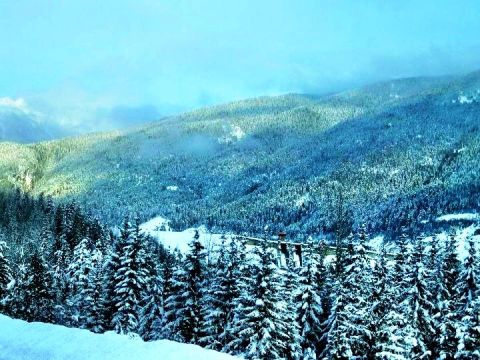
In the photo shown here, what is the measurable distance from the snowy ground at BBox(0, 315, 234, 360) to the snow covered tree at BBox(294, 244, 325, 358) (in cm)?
1943

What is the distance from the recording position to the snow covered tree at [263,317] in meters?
32.0

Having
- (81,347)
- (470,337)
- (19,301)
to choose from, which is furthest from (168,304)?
(19,301)

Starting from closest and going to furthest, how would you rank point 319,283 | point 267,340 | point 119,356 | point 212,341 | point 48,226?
point 119,356
point 267,340
point 212,341
point 319,283
point 48,226

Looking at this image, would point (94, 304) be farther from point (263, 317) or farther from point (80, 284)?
point (263, 317)

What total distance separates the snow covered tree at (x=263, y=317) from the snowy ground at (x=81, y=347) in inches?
578

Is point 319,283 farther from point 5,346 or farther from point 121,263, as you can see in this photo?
point 5,346

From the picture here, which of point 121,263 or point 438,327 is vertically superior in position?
point 121,263

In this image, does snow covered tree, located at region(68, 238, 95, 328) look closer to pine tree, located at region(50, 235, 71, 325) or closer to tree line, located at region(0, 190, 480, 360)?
tree line, located at region(0, 190, 480, 360)

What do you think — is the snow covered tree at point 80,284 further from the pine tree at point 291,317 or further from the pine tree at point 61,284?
the pine tree at point 291,317

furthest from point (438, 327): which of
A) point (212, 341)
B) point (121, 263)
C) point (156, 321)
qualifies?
point (121, 263)

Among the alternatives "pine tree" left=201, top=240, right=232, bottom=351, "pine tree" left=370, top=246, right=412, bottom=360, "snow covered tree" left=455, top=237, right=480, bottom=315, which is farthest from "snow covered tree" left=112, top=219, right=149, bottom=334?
"snow covered tree" left=455, top=237, right=480, bottom=315

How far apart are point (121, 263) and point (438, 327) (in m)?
22.0

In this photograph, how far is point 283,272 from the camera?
36125 millimetres

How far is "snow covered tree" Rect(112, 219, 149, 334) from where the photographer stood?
126 feet
